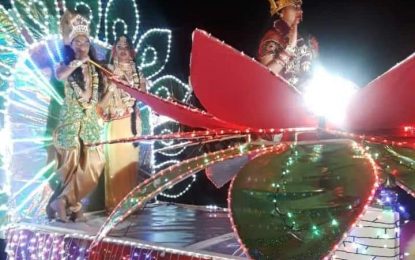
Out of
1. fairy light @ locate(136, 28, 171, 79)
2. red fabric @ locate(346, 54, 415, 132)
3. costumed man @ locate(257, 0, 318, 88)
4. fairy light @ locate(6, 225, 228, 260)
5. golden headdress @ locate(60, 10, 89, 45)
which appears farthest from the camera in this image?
fairy light @ locate(136, 28, 171, 79)

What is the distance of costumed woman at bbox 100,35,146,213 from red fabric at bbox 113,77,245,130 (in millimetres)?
1882

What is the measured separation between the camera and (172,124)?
3.67 meters

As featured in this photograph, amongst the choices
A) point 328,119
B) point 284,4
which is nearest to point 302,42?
point 284,4

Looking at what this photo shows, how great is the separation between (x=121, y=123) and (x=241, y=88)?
2413 millimetres

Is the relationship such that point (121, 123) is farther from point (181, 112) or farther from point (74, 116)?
point (181, 112)

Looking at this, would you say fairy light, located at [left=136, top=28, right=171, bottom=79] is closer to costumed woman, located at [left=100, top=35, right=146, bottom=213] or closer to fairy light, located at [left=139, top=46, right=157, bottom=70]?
fairy light, located at [left=139, top=46, right=157, bottom=70]

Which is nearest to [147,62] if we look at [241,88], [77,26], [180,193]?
[77,26]

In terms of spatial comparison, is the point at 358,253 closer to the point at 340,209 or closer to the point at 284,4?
the point at 340,209

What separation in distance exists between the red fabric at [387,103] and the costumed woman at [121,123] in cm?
219

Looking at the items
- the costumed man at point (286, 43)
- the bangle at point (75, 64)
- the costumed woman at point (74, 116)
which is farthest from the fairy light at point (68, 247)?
the costumed man at point (286, 43)

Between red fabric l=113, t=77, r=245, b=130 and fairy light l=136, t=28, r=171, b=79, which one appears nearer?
red fabric l=113, t=77, r=245, b=130

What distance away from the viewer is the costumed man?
100 inches

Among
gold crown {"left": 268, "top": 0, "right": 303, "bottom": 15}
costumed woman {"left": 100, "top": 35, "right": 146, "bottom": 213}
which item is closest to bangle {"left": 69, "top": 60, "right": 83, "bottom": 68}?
costumed woman {"left": 100, "top": 35, "right": 146, "bottom": 213}

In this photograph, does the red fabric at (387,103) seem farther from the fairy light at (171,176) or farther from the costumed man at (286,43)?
the costumed man at (286,43)
